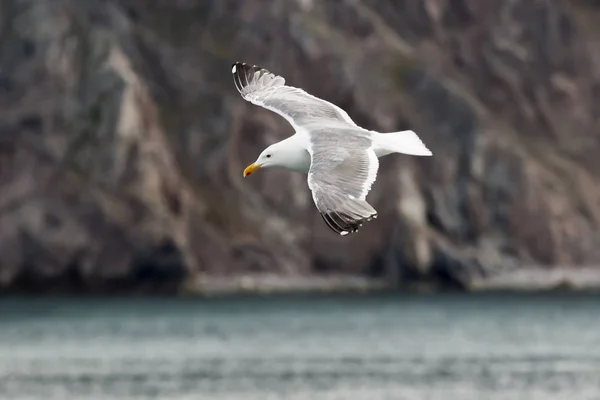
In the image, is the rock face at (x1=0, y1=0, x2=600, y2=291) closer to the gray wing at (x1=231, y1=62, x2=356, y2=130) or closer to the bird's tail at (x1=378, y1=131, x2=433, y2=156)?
the gray wing at (x1=231, y1=62, x2=356, y2=130)

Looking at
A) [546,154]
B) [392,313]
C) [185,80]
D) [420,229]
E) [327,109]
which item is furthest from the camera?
[546,154]

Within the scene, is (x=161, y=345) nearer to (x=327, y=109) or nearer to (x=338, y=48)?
(x=327, y=109)

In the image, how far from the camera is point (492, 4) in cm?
15425

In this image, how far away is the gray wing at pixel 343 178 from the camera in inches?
487

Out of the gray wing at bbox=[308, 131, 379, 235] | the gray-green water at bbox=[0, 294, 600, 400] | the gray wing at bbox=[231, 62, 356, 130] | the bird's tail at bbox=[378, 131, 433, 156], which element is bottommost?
the gray-green water at bbox=[0, 294, 600, 400]

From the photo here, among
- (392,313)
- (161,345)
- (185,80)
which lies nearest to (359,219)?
(161,345)

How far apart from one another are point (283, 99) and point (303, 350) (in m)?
51.3

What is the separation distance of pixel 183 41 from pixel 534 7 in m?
39.3

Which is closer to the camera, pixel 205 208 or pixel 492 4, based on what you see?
pixel 205 208

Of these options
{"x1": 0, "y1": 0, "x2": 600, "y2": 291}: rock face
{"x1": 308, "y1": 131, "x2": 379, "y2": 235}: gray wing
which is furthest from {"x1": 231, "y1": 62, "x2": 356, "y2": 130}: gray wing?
{"x1": 0, "y1": 0, "x2": 600, "y2": 291}: rock face

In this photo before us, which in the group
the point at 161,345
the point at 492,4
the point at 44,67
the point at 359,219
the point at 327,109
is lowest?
the point at 161,345

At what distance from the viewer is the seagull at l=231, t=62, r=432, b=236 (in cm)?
1276

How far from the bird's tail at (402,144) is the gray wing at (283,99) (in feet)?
2.99

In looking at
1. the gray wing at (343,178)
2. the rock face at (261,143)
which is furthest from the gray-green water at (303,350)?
the gray wing at (343,178)
